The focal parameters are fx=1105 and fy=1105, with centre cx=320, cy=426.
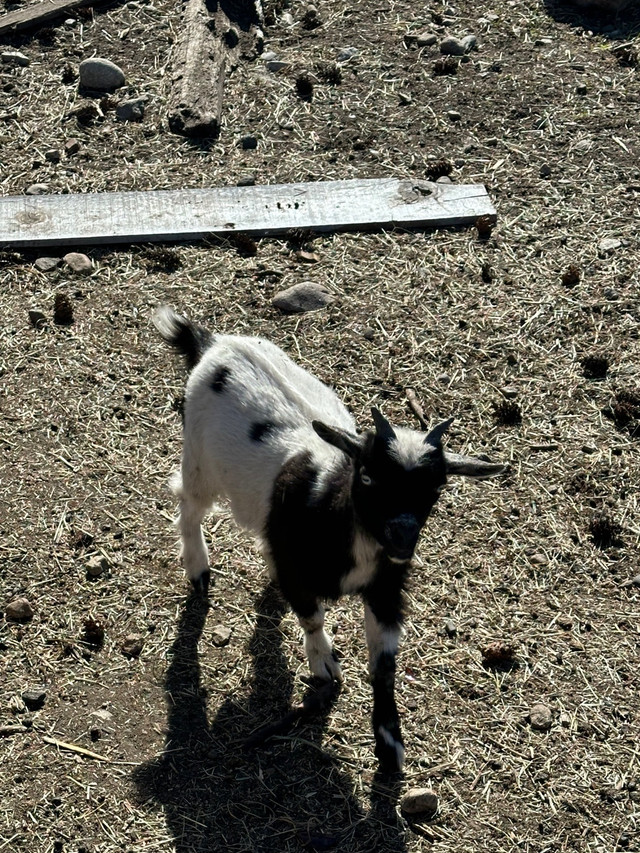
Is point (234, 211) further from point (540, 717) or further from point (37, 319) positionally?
point (540, 717)

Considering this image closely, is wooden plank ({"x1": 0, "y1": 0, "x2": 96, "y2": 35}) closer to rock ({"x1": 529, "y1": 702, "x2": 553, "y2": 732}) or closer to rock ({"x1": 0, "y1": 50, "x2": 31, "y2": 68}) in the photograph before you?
rock ({"x1": 0, "y1": 50, "x2": 31, "y2": 68})

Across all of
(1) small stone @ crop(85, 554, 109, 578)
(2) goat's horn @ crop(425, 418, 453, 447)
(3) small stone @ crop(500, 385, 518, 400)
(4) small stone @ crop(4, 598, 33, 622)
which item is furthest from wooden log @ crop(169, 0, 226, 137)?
(2) goat's horn @ crop(425, 418, 453, 447)

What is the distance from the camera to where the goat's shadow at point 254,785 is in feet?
18.2

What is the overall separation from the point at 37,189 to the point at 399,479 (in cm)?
597

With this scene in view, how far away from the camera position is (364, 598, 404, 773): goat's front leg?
574cm

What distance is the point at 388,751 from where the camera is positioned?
5812 millimetres

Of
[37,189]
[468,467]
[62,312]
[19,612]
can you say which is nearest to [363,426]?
[468,467]

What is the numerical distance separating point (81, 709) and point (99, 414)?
2.46 m

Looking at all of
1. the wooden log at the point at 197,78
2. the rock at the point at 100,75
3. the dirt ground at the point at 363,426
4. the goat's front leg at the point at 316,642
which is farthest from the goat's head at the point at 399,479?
the rock at the point at 100,75

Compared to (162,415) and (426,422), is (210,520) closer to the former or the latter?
(162,415)

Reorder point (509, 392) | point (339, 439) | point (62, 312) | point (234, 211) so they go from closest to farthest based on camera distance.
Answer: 1. point (339, 439)
2. point (509, 392)
3. point (62, 312)
4. point (234, 211)

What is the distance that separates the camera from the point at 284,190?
9.76 m

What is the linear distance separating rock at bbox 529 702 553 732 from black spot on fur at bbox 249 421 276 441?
6.99 ft

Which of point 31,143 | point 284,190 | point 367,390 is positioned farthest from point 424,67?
point 367,390
